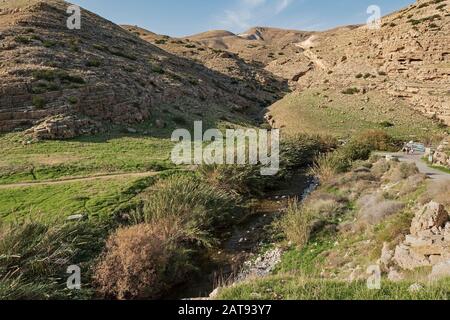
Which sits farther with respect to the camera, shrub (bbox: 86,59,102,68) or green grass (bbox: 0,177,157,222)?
shrub (bbox: 86,59,102,68)

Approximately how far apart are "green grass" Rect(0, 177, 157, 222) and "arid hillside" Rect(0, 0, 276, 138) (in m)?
9.71

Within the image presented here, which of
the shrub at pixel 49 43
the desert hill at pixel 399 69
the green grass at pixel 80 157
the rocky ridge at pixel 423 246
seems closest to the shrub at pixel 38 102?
the green grass at pixel 80 157

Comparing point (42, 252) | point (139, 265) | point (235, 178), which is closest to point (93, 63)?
point (235, 178)

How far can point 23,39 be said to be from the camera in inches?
1391

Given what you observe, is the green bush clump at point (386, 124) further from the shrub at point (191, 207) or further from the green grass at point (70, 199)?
the green grass at point (70, 199)

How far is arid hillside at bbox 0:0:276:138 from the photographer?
27609 mm

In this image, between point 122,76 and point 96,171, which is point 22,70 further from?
point 96,171

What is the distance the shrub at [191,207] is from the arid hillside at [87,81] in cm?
1334

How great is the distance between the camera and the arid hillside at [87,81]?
27.6 meters

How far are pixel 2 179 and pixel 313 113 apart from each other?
2864 cm

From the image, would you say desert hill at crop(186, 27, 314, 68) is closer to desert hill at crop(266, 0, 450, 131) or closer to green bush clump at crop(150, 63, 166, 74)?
desert hill at crop(266, 0, 450, 131)

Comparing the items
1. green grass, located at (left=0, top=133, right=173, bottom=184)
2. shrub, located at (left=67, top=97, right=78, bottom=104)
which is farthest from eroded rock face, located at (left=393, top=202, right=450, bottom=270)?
shrub, located at (left=67, top=97, right=78, bottom=104)

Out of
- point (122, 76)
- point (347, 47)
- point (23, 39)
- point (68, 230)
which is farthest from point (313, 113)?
point (68, 230)

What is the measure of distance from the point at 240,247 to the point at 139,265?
517 cm
